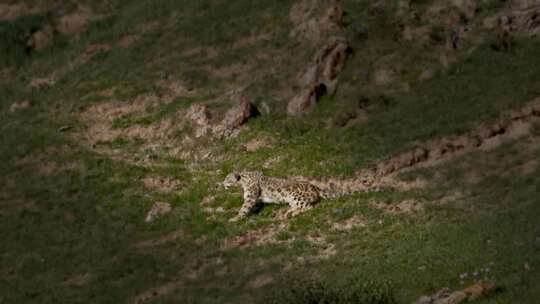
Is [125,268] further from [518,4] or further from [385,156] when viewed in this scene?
[518,4]

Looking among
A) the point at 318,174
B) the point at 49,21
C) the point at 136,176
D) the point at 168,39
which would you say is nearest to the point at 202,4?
the point at 168,39

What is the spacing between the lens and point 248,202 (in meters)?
31.8

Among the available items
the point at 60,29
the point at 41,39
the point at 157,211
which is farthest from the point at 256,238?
the point at 60,29

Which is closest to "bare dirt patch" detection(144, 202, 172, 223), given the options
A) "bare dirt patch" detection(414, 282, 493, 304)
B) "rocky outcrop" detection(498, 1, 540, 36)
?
"bare dirt patch" detection(414, 282, 493, 304)

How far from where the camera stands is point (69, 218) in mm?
34812

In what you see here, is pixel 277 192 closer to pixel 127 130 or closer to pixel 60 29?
pixel 127 130

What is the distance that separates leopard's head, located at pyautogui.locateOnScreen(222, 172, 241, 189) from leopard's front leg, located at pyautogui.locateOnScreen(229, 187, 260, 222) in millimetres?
1372

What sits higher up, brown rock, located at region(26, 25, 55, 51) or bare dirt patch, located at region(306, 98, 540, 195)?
brown rock, located at region(26, 25, 55, 51)

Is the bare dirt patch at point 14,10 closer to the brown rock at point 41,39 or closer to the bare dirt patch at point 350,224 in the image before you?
the brown rock at point 41,39

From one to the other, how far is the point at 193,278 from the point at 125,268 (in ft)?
8.25

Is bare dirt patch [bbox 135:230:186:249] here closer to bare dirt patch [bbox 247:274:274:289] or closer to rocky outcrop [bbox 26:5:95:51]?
bare dirt patch [bbox 247:274:274:289]

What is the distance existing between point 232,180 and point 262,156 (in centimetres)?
270

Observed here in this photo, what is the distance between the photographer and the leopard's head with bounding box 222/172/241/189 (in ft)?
109

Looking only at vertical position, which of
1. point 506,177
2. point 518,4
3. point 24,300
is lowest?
point 24,300
